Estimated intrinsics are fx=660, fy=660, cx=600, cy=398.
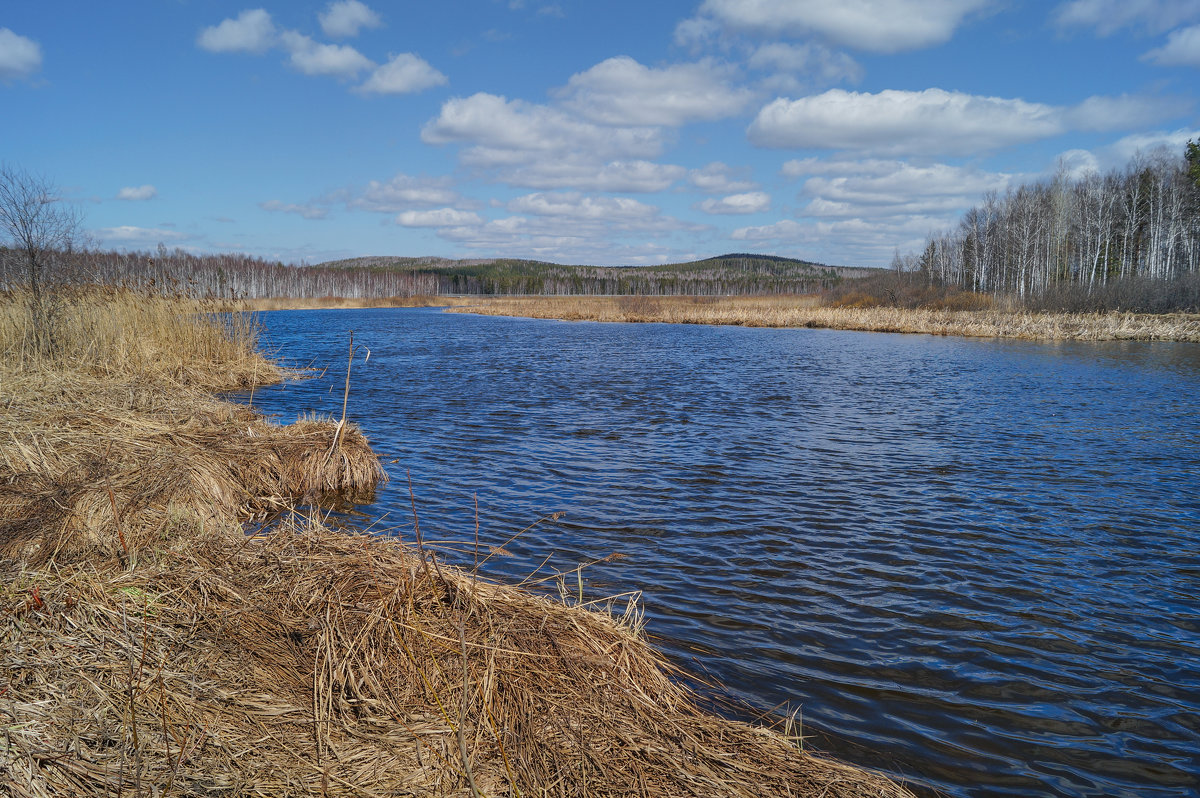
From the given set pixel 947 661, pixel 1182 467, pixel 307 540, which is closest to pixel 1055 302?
pixel 1182 467

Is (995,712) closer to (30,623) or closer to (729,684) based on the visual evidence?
(729,684)

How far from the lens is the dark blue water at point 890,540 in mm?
3990

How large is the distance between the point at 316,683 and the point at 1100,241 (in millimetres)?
65944

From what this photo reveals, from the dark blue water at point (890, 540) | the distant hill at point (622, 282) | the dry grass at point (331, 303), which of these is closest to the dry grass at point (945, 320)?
the dark blue water at point (890, 540)

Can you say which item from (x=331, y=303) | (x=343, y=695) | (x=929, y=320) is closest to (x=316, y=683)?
A: (x=343, y=695)

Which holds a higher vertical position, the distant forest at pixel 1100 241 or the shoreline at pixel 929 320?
the distant forest at pixel 1100 241

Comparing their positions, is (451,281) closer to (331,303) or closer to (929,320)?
(331,303)

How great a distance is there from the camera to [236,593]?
3602mm

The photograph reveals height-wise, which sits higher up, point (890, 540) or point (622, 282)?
point (622, 282)

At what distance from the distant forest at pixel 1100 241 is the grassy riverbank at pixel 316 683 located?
46575mm

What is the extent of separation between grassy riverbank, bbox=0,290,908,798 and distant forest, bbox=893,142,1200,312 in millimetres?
46575

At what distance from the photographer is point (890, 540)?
22.7 feet

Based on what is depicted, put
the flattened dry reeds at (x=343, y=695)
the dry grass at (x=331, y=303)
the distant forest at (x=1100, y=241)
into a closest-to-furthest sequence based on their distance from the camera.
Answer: the flattened dry reeds at (x=343, y=695) < the distant forest at (x=1100, y=241) < the dry grass at (x=331, y=303)

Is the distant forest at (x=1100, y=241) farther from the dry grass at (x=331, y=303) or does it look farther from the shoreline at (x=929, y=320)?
the dry grass at (x=331, y=303)
